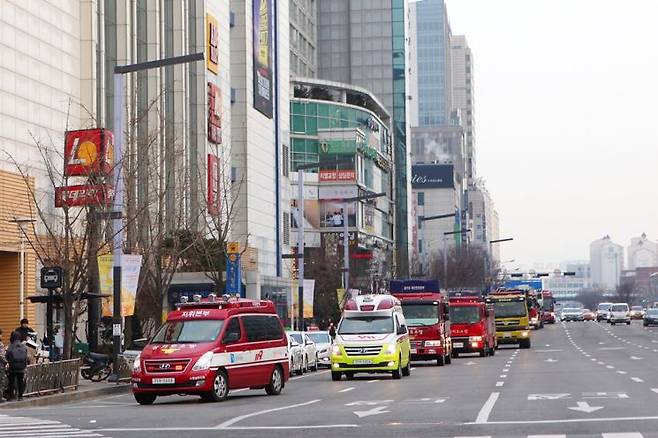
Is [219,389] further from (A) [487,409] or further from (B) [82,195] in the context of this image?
(B) [82,195]

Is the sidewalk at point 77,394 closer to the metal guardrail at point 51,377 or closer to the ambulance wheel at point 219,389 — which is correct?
the metal guardrail at point 51,377

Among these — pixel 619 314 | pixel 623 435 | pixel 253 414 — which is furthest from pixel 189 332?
pixel 619 314

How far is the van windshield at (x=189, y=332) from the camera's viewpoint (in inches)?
1132

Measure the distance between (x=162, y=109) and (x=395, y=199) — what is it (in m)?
92.5

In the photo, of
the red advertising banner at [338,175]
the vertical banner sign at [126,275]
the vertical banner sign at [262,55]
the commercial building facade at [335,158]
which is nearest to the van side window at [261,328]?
the vertical banner sign at [126,275]

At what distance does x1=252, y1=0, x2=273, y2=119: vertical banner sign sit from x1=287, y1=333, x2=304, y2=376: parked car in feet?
154

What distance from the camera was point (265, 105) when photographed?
93312 mm

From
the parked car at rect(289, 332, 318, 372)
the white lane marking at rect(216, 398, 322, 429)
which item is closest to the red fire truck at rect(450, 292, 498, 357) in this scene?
the parked car at rect(289, 332, 318, 372)

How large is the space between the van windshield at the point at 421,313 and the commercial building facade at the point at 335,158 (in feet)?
219

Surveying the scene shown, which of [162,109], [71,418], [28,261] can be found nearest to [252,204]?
[162,109]

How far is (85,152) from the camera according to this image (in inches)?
1516

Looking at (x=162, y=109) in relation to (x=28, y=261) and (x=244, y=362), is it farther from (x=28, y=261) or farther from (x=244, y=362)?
(x=244, y=362)

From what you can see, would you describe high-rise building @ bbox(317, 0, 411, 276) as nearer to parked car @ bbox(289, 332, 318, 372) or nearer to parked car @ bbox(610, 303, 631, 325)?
parked car @ bbox(610, 303, 631, 325)

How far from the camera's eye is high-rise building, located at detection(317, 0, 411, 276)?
536 feet
